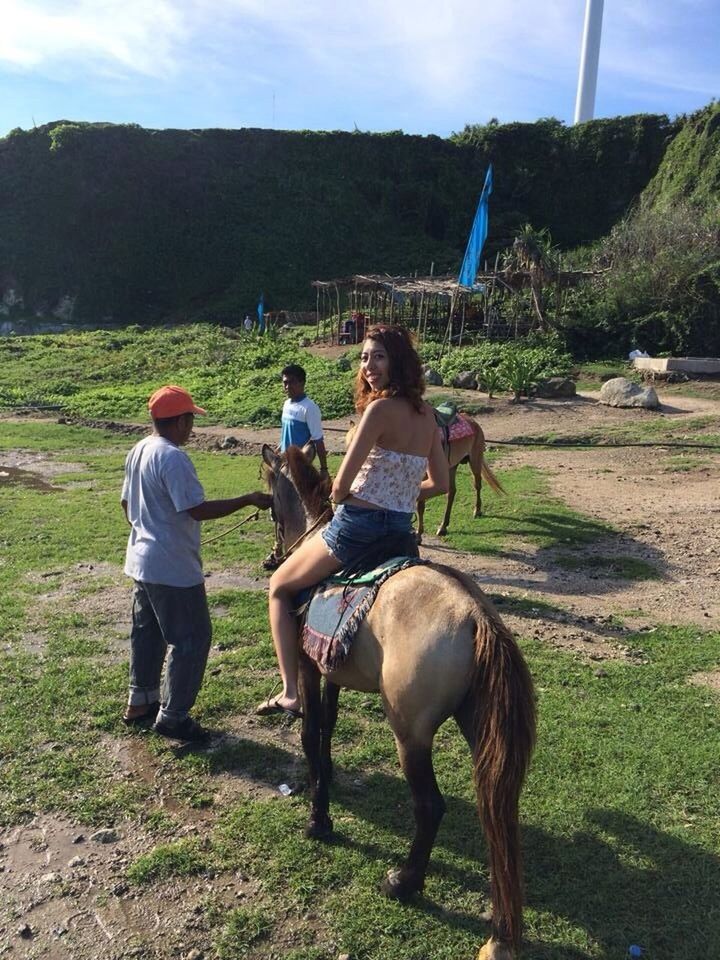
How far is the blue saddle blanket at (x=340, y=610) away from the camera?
10.4 ft

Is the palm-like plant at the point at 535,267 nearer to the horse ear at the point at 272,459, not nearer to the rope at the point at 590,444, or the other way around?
the rope at the point at 590,444

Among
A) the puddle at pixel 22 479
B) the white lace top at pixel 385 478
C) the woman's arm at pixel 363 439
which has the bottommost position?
the puddle at pixel 22 479

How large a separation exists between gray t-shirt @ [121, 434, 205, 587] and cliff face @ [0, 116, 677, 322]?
4310 centimetres

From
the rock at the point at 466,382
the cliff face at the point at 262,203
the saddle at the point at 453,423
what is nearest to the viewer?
the saddle at the point at 453,423

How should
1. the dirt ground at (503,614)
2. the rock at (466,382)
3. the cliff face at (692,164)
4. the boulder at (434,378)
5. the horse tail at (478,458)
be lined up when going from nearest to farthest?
the dirt ground at (503,614), the horse tail at (478,458), the rock at (466,382), the boulder at (434,378), the cliff face at (692,164)

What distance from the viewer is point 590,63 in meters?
63.8

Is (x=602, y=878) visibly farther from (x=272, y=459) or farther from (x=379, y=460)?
(x=272, y=459)

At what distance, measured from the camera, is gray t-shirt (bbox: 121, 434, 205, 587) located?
12.9 ft

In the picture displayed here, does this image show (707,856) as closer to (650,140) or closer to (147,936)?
(147,936)

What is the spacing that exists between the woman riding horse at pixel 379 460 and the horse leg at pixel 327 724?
2.10ft

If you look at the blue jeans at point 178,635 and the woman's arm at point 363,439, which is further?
the blue jeans at point 178,635

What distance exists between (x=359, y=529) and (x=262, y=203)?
5468cm

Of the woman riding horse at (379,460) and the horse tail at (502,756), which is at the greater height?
the woman riding horse at (379,460)

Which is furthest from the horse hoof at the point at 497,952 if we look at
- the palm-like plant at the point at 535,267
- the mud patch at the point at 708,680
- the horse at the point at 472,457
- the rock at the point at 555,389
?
the palm-like plant at the point at 535,267
